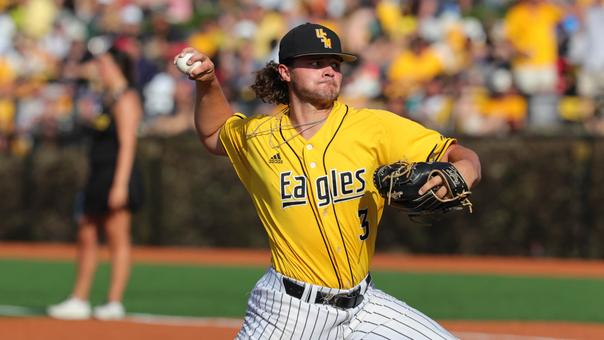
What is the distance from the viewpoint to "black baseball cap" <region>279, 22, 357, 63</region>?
541 centimetres

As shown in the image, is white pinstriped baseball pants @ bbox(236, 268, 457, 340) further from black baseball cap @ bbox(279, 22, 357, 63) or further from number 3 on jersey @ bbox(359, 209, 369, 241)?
black baseball cap @ bbox(279, 22, 357, 63)

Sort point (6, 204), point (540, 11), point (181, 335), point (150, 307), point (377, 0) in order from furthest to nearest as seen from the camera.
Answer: point (377, 0) < point (6, 204) < point (540, 11) < point (150, 307) < point (181, 335)

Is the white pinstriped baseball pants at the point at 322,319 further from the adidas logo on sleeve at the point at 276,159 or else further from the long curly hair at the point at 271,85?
the long curly hair at the point at 271,85

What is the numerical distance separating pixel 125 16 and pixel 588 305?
1026cm

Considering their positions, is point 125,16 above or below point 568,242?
above

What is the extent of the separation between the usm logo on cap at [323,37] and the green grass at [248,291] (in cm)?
562

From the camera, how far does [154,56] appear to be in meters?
19.4

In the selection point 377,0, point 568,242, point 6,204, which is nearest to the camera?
point 568,242

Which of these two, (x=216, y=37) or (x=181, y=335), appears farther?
(x=216, y=37)

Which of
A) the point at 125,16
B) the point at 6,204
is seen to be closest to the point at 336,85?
the point at 6,204

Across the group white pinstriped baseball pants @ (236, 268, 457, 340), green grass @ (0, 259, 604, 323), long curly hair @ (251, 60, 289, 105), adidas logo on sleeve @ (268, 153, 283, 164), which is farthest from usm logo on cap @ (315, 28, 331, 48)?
green grass @ (0, 259, 604, 323)

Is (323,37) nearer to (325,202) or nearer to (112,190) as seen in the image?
(325,202)

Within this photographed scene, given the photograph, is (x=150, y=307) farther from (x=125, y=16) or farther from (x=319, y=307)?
(x=125, y=16)

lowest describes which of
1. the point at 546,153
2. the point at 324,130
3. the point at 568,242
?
the point at 568,242
